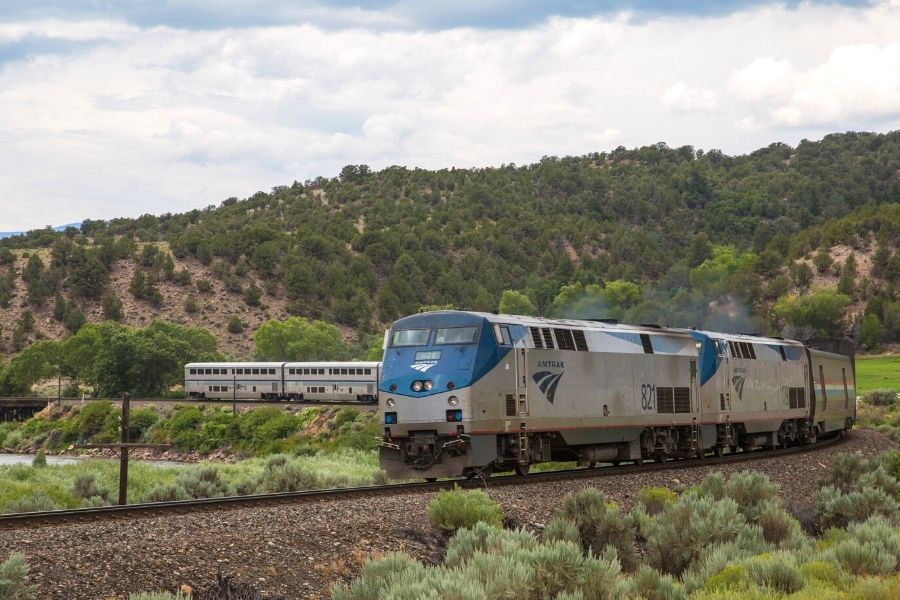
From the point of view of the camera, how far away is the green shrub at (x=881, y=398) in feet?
233

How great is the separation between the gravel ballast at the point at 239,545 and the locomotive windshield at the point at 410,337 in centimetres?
475

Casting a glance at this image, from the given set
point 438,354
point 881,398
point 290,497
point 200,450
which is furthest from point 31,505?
point 881,398

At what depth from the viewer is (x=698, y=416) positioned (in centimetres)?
3266

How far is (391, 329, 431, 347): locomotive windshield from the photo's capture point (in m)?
24.3

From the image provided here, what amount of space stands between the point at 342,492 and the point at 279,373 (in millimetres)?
65948

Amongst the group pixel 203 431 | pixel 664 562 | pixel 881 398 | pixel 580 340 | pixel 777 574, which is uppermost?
pixel 580 340

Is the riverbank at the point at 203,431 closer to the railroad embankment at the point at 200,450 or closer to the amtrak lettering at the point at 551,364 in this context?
the railroad embankment at the point at 200,450

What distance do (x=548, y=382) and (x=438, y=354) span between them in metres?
3.11

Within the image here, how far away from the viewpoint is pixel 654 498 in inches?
856

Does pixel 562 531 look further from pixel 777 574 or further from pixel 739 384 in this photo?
pixel 739 384

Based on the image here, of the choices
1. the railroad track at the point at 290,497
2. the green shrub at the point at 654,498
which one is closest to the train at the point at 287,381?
the railroad track at the point at 290,497

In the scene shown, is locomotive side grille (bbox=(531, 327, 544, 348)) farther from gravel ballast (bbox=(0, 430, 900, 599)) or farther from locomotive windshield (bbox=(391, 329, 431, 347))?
gravel ballast (bbox=(0, 430, 900, 599))

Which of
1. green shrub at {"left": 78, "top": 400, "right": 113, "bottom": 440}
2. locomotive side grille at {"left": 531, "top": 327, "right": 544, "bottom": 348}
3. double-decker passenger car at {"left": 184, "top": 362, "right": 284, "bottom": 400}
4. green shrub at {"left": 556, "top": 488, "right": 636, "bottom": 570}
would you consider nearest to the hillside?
double-decker passenger car at {"left": 184, "top": 362, "right": 284, "bottom": 400}

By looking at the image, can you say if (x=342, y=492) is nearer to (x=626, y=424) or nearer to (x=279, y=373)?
(x=626, y=424)
